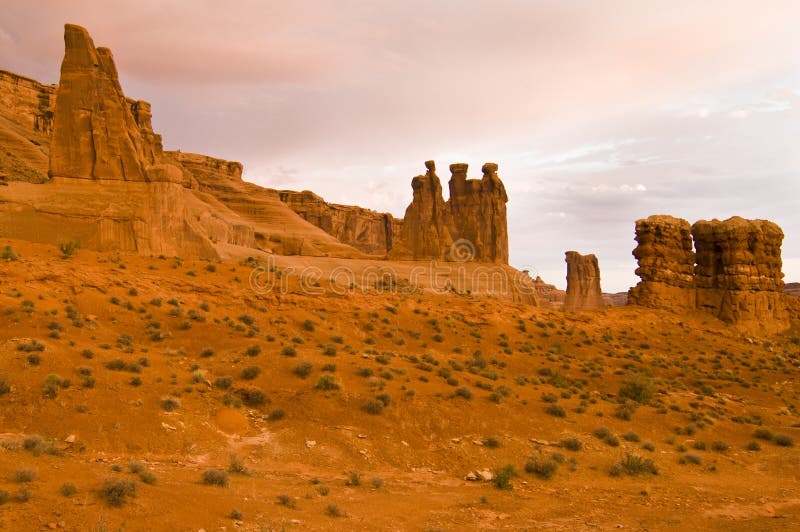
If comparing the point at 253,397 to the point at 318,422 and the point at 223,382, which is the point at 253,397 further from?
the point at 318,422

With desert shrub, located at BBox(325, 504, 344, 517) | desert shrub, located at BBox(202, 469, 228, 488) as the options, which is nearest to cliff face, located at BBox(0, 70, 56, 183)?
desert shrub, located at BBox(202, 469, 228, 488)

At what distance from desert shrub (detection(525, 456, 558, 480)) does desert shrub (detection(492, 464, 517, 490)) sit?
0.44 metres

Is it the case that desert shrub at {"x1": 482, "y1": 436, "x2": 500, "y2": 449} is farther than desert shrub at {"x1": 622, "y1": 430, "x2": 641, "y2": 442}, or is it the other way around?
desert shrub at {"x1": 622, "y1": 430, "x2": 641, "y2": 442}

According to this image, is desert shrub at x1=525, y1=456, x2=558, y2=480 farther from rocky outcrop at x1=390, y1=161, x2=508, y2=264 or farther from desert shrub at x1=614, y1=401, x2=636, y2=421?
rocky outcrop at x1=390, y1=161, x2=508, y2=264

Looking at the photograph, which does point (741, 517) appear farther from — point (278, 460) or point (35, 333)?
point (35, 333)

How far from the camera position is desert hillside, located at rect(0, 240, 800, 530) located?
977cm

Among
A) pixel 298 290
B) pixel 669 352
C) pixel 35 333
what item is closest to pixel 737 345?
pixel 669 352

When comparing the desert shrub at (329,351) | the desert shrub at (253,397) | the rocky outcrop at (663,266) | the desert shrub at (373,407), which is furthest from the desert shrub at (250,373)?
the rocky outcrop at (663,266)

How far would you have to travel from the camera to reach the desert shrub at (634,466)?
13.9 m

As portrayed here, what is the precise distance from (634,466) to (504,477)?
3.92 meters

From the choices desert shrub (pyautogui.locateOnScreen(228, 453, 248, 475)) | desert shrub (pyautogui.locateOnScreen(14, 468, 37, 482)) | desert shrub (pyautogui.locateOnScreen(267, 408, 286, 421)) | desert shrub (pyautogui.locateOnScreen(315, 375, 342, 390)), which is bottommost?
desert shrub (pyautogui.locateOnScreen(228, 453, 248, 475))

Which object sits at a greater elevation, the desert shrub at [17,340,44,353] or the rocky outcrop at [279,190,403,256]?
the rocky outcrop at [279,190,403,256]

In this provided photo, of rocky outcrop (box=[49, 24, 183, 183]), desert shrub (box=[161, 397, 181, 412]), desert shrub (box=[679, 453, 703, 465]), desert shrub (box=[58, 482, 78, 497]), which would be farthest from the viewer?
rocky outcrop (box=[49, 24, 183, 183])

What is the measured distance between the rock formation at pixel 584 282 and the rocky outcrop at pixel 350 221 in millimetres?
53479
